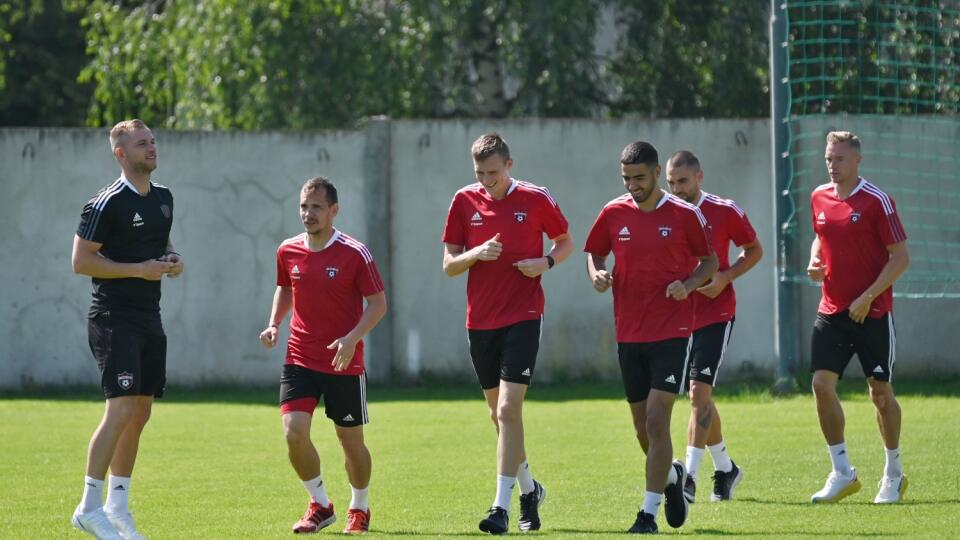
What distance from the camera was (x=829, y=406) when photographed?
9.89 metres

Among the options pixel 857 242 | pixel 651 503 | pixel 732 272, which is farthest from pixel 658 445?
pixel 857 242

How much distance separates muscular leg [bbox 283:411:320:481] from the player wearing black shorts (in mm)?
761

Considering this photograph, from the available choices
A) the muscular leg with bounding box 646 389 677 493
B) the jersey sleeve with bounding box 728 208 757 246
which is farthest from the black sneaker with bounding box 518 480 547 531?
the jersey sleeve with bounding box 728 208 757 246

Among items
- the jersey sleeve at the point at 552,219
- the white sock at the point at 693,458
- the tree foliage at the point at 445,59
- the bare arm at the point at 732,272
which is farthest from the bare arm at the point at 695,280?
the tree foliage at the point at 445,59

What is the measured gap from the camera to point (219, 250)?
1728cm

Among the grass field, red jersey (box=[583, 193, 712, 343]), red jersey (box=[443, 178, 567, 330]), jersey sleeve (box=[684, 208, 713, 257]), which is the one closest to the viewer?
red jersey (box=[583, 193, 712, 343])

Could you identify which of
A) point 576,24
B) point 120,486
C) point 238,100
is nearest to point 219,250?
point 238,100

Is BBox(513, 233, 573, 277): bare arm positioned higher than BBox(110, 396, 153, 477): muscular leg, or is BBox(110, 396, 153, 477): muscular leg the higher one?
BBox(513, 233, 573, 277): bare arm

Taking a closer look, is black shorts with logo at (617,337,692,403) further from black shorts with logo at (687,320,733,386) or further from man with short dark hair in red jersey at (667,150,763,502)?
black shorts with logo at (687,320,733,386)

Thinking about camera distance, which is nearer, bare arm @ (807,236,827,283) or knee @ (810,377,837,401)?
knee @ (810,377,837,401)

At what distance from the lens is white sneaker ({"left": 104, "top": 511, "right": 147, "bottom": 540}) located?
8047 millimetres

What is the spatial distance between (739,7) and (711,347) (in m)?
10.8

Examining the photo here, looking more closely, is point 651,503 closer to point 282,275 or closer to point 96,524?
point 282,275

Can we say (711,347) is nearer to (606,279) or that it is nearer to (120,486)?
(606,279)
